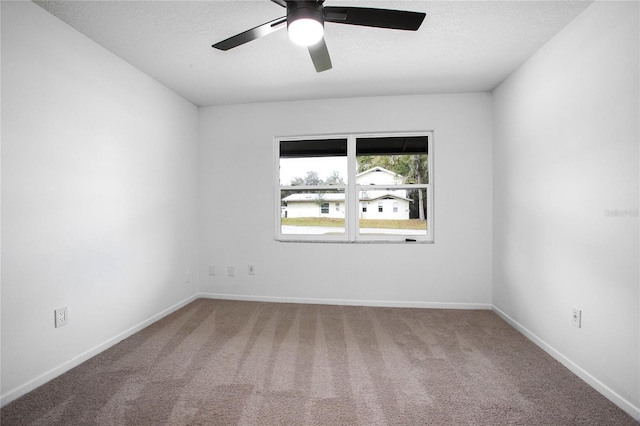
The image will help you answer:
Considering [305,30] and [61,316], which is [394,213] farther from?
[61,316]

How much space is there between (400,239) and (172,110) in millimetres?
3035

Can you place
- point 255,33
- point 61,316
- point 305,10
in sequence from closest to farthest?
point 305,10 → point 255,33 → point 61,316

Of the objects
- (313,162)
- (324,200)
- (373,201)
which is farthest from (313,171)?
(373,201)

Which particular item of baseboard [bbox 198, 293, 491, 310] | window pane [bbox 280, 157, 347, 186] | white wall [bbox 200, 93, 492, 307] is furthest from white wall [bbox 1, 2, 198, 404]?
window pane [bbox 280, 157, 347, 186]

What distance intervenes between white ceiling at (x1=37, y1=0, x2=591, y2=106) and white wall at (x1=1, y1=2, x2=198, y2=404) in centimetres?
27

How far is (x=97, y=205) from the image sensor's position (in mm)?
2406

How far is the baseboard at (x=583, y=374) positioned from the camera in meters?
1.69

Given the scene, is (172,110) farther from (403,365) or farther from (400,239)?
(403,365)

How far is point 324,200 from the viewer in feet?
12.3

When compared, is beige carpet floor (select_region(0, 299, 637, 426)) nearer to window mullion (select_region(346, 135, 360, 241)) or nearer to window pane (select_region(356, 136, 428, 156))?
window mullion (select_region(346, 135, 360, 241))

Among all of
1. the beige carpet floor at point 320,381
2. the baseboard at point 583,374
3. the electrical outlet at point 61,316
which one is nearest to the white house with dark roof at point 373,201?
the beige carpet floor at point 320,381

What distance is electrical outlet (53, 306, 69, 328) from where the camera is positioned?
81.5 inches

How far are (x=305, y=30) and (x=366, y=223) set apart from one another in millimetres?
2416

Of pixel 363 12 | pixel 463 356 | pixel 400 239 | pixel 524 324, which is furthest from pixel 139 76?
pixel 524 324
